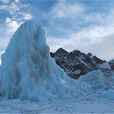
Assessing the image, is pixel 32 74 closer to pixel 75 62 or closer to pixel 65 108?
pixel 65 108

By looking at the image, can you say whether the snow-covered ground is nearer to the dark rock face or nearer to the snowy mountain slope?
the snowy mountain slope

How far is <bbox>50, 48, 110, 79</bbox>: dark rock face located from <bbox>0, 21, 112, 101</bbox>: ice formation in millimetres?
34796

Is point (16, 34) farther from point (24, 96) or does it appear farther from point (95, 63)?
point (95, 63)

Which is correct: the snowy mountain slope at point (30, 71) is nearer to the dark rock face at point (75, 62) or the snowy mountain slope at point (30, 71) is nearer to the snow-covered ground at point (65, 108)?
the snow-covered ground at point (65, 108)

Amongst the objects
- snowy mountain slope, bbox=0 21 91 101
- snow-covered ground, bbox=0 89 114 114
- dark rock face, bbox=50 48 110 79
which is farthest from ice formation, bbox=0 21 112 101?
dark rock face, bbox=50 48 110 79

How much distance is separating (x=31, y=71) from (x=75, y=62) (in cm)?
5046

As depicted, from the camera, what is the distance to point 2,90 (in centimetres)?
1523

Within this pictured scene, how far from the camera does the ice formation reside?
13.2m

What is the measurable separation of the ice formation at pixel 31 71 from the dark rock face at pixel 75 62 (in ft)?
114

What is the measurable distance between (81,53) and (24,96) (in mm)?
61025

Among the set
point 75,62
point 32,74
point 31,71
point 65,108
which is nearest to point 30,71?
point 31,71

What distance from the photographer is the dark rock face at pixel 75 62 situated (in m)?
56.6

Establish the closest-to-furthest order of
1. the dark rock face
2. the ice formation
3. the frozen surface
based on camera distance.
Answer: the frozen surface → the ice formation → the dark rock face

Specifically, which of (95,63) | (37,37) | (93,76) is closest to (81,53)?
(95,63)
